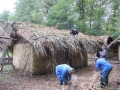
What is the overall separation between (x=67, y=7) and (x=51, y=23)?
393cm

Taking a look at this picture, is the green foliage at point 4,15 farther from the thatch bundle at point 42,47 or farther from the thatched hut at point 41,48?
the thatched hut at point 41,48

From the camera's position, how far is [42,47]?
8.96 metres

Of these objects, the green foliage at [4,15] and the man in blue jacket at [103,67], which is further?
the green foliage at [4,15]

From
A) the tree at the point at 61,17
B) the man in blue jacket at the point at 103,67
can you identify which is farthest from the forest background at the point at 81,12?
the man in blue jacket at the point at 103,67

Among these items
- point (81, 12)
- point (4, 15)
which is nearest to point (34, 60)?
point (81, 12)

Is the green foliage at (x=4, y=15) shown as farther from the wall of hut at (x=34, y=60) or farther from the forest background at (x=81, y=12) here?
the wall of hut at (x=34, y=60)

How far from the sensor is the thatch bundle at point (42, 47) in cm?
915

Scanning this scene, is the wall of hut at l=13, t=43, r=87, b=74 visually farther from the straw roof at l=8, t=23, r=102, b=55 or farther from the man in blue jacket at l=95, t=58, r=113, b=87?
the man in blue jacket at l=95, t=58, r=113, b=87

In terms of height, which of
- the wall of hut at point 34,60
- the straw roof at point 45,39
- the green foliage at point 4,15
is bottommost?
the wall of hut at point 34,60

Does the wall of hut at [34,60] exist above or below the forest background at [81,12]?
below

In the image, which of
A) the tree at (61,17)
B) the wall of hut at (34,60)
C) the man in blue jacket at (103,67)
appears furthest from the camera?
the tree at (61,17)

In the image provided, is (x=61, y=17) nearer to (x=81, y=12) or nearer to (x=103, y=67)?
(x=81, y=12)

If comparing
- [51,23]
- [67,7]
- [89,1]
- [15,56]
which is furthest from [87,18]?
[15,56]

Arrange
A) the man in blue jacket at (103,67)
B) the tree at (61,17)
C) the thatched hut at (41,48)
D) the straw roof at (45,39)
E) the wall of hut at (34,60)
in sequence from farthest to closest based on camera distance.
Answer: the tree at (61,17) < the wall of hut at (34,60) < the thatched hut at (41,48) < the straw roof at (45,39) < the man in blue jacket at (103,67)
